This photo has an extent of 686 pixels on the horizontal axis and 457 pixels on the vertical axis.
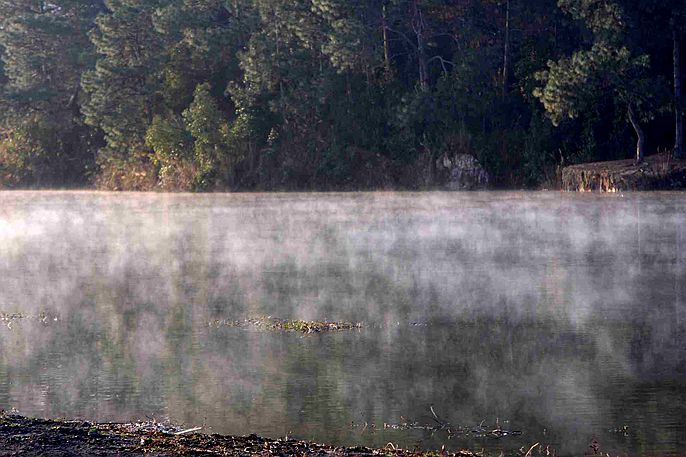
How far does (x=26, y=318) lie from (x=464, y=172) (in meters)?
36.8

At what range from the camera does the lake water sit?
8.02 meters

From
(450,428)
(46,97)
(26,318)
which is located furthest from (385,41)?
(450,428)

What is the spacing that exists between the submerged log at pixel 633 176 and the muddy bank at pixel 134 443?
3785 cm

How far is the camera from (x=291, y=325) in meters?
12.4

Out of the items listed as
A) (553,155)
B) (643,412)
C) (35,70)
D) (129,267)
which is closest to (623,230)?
(129,267)

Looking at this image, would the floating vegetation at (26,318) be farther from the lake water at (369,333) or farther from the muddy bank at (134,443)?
the muddy bank at (134,443)

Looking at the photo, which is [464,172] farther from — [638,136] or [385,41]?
[638,136]

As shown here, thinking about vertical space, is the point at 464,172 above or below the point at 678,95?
below

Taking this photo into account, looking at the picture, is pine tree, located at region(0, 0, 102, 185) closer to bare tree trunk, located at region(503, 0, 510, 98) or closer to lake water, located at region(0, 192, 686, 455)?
bare tree trunk, located at region(503, 0, 510, 98)

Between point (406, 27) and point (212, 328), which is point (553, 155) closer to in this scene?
point (406, 27)

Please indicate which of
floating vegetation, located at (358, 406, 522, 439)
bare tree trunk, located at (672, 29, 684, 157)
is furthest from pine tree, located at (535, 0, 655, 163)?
floating vegetation, located at (358, 406, 522, 439)

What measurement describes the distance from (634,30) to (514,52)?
8.10m

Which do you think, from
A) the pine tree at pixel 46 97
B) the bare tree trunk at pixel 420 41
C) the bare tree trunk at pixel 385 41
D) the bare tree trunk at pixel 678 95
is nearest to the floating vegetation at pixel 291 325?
the bare tree trunk at pixel 678 95

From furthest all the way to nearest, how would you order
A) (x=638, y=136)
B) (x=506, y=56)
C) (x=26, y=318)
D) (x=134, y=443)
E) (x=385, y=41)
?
(x=385, y=41) < (x=506, y=56) < (x=638, y=136) < (x=26, y=318) < (x=134, y=443)
